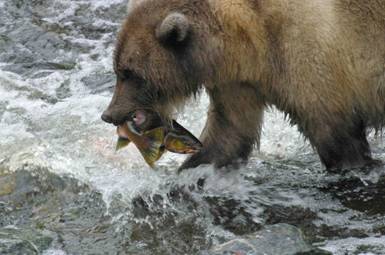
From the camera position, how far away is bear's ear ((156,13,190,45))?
19.8 ft

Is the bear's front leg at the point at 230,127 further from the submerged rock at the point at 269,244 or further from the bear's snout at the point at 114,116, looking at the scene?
the submerged rock at the point at 269,244

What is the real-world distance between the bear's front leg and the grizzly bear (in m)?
0.09

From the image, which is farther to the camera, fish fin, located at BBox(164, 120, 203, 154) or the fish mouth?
fish fin, located at BBox(164, 120, 203, 154)

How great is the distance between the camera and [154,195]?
662 cm

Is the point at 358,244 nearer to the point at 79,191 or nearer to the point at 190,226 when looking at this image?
the point at 190,226

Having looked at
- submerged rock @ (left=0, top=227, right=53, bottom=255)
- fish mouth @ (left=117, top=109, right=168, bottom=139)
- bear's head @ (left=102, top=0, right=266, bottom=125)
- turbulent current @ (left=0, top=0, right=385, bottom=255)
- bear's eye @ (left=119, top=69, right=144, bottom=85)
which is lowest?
submerged rock @ (left=0, top=227, right=53, bottom=255)

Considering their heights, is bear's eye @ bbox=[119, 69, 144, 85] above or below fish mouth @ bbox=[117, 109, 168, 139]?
above

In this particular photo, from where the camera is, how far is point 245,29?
6184mm

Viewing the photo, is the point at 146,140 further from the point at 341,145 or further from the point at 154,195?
the point at 341,145

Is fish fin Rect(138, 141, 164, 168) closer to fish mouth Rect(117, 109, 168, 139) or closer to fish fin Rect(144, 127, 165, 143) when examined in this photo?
fish fin Rect(144, 127, 165, 143)

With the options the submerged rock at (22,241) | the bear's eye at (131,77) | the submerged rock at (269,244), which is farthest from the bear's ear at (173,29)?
the submerged rock at (22,241)

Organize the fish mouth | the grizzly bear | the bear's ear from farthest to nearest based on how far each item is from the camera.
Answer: the fish mouth < the grizzly bear < the bear's ear

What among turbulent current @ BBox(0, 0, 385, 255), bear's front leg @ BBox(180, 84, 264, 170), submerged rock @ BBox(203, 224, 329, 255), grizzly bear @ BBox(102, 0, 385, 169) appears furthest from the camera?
bear's front leg @ BBox(180, 84, 264, 170)

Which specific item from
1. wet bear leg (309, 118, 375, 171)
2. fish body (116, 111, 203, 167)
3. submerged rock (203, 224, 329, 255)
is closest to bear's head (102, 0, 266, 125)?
fish body (116, 111, 203, 167)
